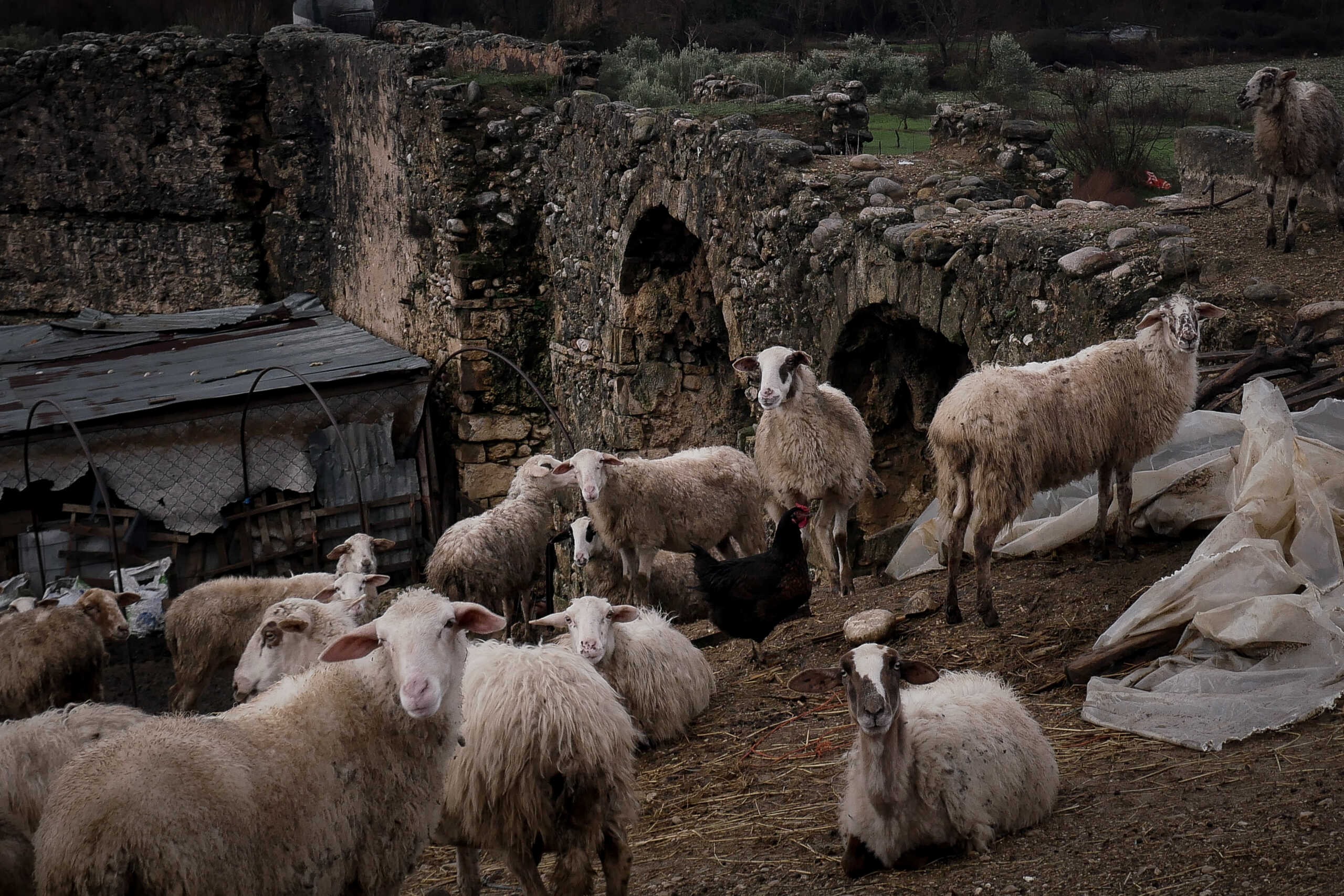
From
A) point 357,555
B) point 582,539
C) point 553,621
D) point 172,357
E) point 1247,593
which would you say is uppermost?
point 1247,593

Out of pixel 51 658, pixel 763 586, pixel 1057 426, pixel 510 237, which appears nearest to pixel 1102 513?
pixel 1057 426

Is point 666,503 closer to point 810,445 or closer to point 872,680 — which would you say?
point 810,445

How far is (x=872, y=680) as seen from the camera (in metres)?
3.71

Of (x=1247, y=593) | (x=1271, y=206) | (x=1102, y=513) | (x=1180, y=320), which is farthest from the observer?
(x=1271, y=206)

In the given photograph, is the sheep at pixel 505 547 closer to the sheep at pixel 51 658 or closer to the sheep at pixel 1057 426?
the sheep at pixel 51 658

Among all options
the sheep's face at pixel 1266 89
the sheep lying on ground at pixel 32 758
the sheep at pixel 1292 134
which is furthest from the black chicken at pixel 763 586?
the sheep's face at pixel 1266 89

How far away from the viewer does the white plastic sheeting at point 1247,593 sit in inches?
164

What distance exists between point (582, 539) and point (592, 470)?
1.52 ft

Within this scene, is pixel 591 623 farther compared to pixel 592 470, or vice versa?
pixel 592 470

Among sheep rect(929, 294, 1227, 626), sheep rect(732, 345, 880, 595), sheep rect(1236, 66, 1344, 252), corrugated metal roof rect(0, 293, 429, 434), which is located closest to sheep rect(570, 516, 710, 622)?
sheep rect(732, 345, 880, 595)

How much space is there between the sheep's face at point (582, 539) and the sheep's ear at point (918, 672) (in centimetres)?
346

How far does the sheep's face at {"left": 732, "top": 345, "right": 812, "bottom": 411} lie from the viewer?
261 inches

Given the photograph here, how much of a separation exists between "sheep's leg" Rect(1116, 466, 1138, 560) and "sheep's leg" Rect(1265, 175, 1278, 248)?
228 centimetres

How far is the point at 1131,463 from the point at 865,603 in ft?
5.19
